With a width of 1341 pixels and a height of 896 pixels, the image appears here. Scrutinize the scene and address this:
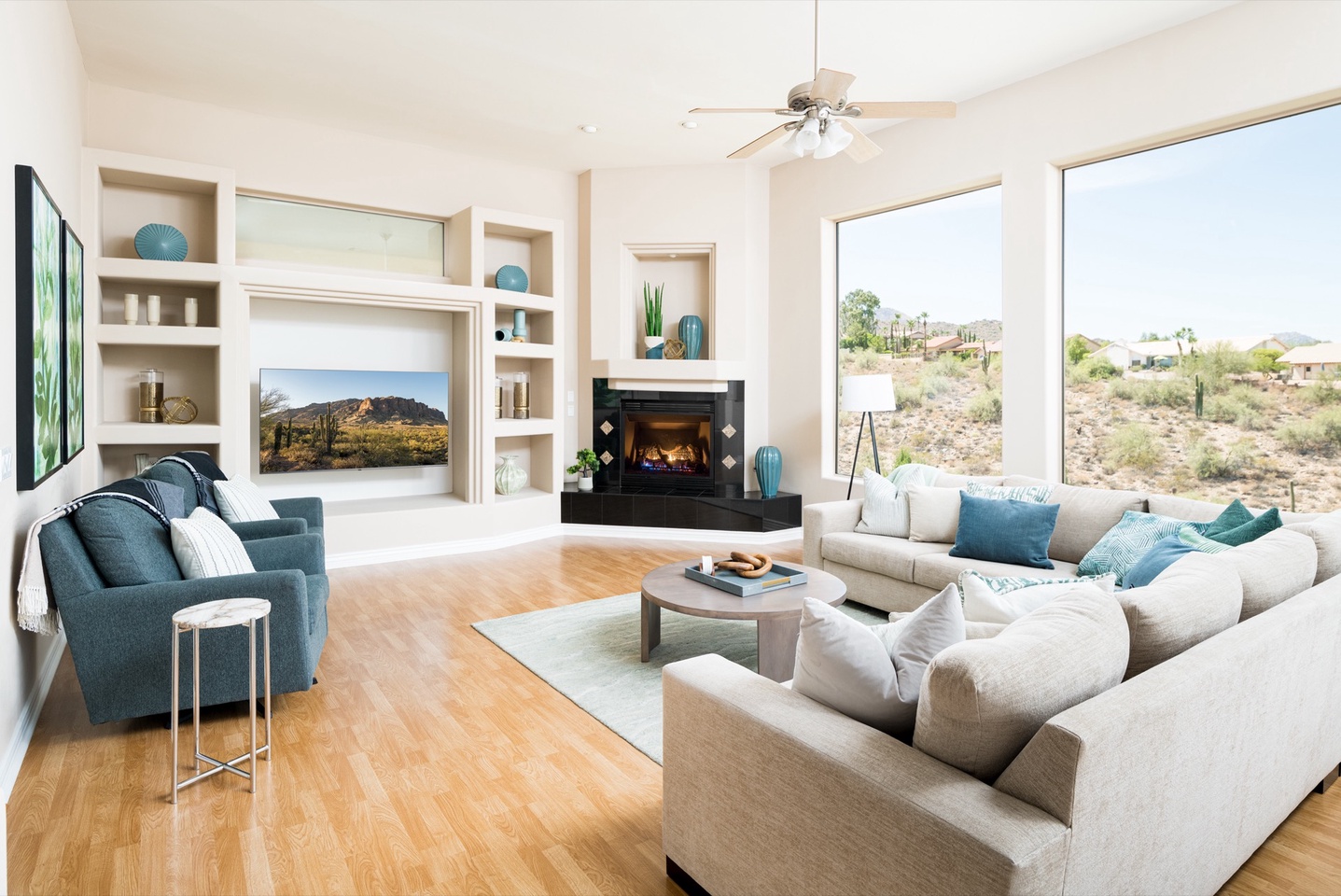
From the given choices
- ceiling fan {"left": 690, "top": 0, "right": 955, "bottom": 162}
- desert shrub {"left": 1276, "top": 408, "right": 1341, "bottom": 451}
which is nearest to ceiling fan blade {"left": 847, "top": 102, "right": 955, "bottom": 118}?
ceiling fan {"left": 690, "top": 0, "right": 955, "bottom": 162}

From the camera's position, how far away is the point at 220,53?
4.36 meters

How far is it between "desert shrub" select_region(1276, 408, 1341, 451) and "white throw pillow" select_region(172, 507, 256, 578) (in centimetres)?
482

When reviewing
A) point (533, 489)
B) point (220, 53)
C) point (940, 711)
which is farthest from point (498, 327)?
point (940, 711)

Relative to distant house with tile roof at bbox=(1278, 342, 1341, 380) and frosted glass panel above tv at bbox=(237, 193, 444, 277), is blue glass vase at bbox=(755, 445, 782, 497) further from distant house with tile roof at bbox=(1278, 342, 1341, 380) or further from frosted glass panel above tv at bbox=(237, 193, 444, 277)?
distant house with tile roof at bbox=(1278, 342, 1341, 380)

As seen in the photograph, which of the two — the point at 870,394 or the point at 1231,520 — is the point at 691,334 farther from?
the point at 1231,520

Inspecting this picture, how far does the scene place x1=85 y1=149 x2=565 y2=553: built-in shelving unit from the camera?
4719 mm

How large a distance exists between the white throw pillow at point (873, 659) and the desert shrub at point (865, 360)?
461 cm

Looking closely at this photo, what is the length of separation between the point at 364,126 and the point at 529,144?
47.2 inches

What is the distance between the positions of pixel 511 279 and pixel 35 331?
3.84m

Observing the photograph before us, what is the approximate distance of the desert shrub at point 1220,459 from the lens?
13.1 ft

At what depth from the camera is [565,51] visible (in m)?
4.39

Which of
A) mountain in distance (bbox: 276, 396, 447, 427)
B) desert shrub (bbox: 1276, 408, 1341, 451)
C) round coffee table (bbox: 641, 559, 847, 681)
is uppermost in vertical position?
mountain in distance (bbox: 276, 396, 447, 427)

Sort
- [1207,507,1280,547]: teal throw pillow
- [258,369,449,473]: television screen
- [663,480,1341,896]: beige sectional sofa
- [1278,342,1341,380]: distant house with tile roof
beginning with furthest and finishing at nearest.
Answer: [258,369,449,473]: television screen
[1278,342,1341,380]: distant house with tile roof
[1207,507,1280,547]: teal throw pillow
[663,480,1341,896]: beige sectional sofa

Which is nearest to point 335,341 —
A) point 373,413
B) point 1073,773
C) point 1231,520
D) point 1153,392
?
point 373,413
